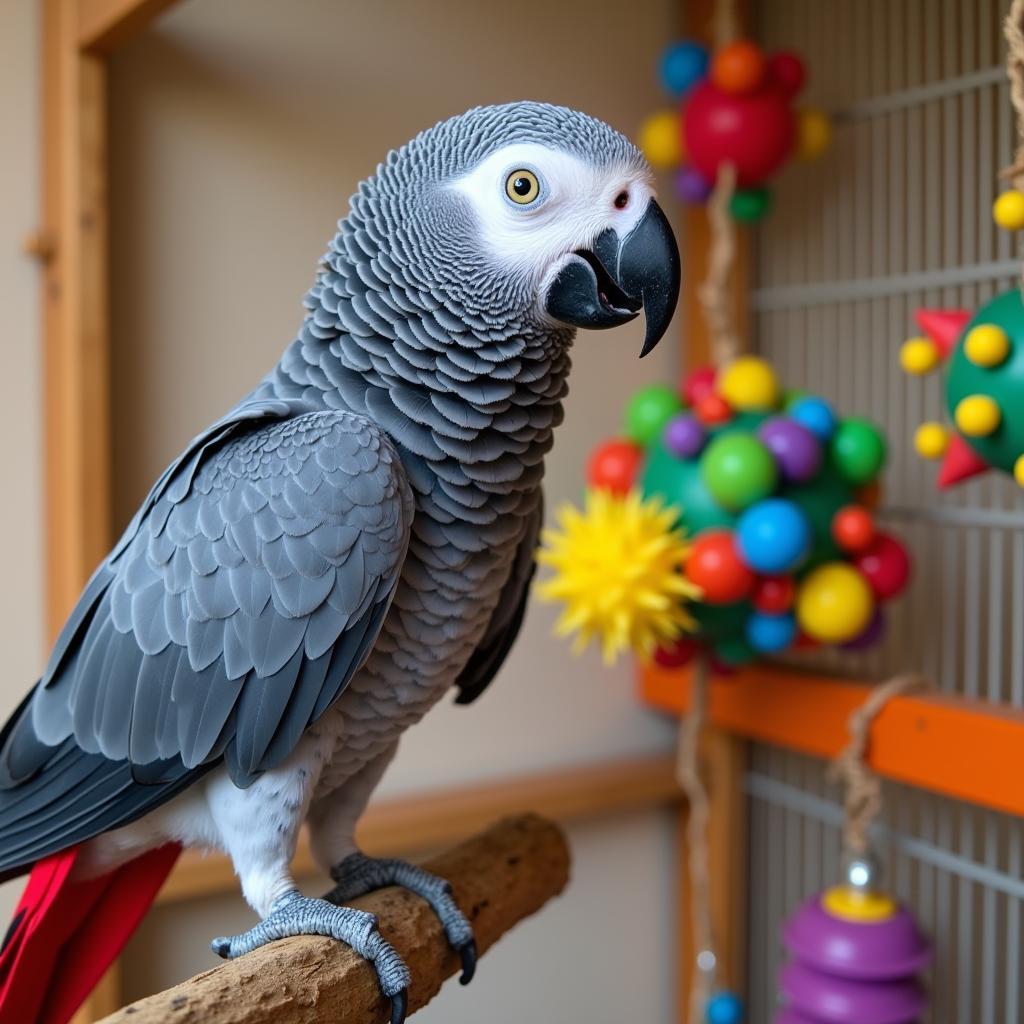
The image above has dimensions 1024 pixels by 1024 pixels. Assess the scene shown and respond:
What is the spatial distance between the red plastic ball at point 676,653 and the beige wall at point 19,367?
0.75 metres

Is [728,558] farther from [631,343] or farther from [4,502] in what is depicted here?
[4,502]

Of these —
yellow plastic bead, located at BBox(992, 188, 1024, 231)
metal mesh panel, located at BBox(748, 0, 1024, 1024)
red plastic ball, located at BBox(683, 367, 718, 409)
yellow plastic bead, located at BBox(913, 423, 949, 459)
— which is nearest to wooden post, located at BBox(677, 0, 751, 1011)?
metal mesh panel, located at BBox(748, 0, 1024, 1024)

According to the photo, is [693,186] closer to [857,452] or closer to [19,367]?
[857,452]

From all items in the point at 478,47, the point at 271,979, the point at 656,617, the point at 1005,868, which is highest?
the point at 478,47

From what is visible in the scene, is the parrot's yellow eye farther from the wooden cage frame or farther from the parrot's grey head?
the wooden cage frame

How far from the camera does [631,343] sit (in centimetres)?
160

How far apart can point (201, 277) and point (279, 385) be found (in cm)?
63

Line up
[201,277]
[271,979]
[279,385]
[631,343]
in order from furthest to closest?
[631,343], [201,277], [279,385], [271,979]

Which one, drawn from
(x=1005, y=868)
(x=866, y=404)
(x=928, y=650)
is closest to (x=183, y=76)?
(x=866, y=404)

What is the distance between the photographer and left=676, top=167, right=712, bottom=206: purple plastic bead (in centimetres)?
139

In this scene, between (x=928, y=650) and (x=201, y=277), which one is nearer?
(x=201, y=277)

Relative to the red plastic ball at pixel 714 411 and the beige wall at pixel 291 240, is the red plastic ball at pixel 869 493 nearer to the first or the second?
the red plastic ball at pixel 714 411

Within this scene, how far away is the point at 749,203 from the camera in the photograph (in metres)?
1.38

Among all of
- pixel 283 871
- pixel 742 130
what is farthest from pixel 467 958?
pixel 742 130
